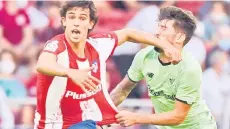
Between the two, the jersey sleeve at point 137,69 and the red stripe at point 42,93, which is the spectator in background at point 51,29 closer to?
the jersey sleeve at point 137,69

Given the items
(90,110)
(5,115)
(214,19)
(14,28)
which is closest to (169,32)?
(90,110)

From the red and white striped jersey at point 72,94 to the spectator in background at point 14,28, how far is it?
3.95m

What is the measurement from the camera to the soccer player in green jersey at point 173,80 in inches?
286

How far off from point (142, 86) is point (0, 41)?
192 centimetres

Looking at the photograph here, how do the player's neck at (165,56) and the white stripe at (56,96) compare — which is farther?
the player's neck at (165,56)

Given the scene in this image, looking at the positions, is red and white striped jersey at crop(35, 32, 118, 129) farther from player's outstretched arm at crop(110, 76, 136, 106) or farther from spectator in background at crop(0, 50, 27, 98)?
spectator in background at crop(0, 50, 27, 98)

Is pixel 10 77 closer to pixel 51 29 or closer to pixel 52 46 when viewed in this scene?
pixel 51 29

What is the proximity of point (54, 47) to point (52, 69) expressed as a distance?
371 millimetres

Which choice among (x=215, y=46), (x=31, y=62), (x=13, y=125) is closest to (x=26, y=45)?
(x=31, y=62)

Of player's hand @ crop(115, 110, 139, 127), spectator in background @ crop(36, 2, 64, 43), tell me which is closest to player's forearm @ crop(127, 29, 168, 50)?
player's hand @ crop(115, 110, 139, 127)

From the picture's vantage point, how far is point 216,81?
1075 cm

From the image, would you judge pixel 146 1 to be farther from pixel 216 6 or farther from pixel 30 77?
pixel 30 77

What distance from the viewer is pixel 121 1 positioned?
11.1 meters

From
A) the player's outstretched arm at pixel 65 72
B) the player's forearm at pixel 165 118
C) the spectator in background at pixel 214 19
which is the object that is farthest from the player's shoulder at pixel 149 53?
the spectator in background at pixel 214 19
